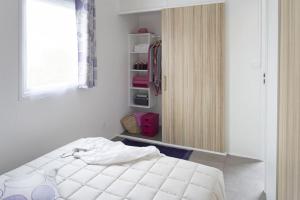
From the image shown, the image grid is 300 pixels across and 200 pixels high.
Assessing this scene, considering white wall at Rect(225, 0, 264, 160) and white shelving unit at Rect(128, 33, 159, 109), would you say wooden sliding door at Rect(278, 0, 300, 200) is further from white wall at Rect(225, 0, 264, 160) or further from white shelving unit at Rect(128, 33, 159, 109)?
white shelving unit at Rect(128, 33, 159, 109)

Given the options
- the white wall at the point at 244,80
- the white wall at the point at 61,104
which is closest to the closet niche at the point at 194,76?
the white wall at the point at 244,80

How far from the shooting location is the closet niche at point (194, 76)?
10.8 feet

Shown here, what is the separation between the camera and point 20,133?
7.87 ft

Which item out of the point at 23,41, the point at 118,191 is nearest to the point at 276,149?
the point at 118,191

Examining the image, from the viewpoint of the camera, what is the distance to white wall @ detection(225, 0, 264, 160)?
10.2 ft

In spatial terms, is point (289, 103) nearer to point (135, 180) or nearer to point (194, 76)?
point (135, 180)

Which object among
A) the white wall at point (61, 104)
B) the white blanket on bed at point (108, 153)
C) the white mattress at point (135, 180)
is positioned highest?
the white wall at point (61, 104)

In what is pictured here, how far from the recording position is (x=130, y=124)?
4.22 m

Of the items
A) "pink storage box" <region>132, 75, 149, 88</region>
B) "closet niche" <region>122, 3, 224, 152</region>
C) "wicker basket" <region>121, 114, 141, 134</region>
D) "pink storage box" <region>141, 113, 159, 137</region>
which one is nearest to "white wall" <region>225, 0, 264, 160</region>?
"closet niche" <region>122, 3, 224, 152</region>

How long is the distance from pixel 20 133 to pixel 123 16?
2618 millimetres

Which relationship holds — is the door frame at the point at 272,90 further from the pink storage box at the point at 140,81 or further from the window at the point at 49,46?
the pink storage box at the point at 140,81

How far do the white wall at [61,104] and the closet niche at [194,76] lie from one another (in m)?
0.86

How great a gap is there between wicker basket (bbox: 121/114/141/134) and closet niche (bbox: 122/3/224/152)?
68cm

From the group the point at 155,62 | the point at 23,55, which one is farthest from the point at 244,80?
the point at 23,55
